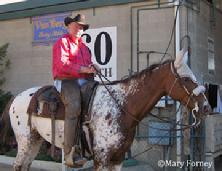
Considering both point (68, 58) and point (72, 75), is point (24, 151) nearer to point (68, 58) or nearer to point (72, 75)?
point (72, 75)

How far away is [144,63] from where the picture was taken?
8641 millimetres

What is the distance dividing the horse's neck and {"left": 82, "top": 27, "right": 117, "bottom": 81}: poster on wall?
403 cm

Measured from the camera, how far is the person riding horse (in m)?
5.07

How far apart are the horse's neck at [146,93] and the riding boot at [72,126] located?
0.62 meters

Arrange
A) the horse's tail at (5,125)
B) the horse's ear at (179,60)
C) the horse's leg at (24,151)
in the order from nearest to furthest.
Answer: the horse's ear at (179,60) → the horse's leg at (24,151) → the horse's tail at (5,125)

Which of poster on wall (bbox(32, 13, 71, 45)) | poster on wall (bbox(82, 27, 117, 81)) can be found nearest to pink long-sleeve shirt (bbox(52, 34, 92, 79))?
poster on wall (bbox(82, 27, 117, 81))

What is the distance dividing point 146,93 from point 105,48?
433cm

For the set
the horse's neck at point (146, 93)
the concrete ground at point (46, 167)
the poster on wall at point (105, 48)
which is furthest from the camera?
the poster on wall at point (105, 48)

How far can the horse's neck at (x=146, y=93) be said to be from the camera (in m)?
4.92

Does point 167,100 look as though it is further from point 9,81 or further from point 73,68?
point 9,81

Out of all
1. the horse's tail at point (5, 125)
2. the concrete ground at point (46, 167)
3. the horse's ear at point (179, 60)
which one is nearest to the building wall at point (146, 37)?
the concrete ground at point (46, 167)

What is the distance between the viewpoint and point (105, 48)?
9164mm

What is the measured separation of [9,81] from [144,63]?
4.08 m

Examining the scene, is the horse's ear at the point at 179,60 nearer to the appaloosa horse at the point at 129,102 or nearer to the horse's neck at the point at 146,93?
the appaloosa horse at the point at 129,102
